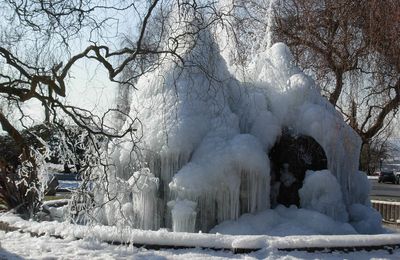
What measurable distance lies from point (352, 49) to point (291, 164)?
2.91m

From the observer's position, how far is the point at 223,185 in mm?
10078

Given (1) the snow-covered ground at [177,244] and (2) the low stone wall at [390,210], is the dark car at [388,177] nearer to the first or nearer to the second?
(2) the low stone wall at [390,210]

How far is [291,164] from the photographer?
11.0m

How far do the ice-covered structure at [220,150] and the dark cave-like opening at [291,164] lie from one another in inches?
1.6

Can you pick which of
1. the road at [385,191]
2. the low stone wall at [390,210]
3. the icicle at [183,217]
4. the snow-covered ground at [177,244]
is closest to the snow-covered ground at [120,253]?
the snow-covered ground at [177,244]

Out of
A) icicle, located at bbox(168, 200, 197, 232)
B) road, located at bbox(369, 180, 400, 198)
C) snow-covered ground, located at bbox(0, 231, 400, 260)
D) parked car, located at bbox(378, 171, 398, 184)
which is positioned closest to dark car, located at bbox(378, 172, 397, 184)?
parked car, located at bbox(378, 171, 398, 184)

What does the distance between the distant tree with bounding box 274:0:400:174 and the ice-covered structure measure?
0.99 metres

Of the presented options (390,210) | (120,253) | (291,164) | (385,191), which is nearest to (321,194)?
(291,164)

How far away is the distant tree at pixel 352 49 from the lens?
373 inches

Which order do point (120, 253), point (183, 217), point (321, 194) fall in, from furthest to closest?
point (321, 194) < point (183, 217) < point (120, 253)

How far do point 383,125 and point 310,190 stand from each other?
187 inches

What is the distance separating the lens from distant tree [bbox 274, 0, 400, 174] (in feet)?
31.1

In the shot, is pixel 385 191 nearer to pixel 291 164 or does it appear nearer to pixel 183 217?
pixel 291 164

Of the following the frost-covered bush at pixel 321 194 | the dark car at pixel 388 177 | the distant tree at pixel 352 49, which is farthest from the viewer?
the dark car at pixel 388 177
